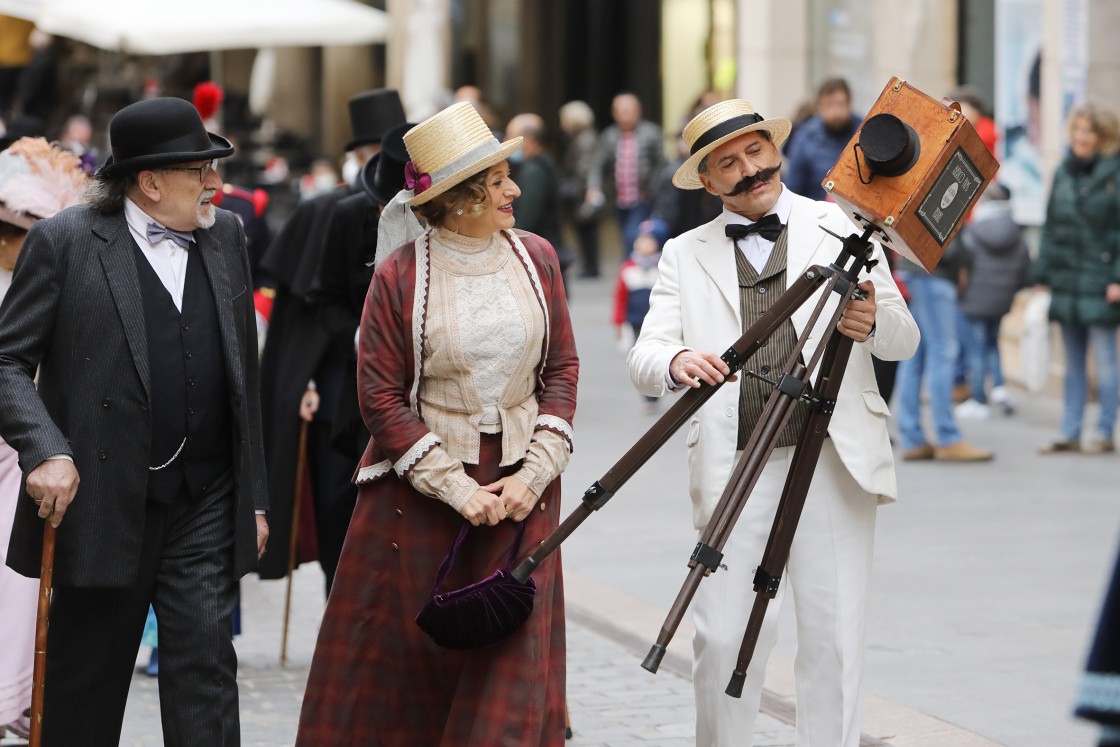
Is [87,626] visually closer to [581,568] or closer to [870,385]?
[870,385]

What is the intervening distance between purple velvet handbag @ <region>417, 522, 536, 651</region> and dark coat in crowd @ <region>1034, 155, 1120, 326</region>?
7855mm

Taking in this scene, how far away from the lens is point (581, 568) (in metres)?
8.89

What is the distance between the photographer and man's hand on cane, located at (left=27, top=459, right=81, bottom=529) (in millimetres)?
4668

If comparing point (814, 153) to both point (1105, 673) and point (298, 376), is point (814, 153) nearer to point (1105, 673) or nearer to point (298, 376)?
point (298, 376)

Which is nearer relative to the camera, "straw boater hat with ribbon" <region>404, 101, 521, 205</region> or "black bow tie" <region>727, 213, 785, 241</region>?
"straw boater hat with ribbon" <region>404, 101, 521, 205</region>


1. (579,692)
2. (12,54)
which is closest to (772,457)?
(579,692)

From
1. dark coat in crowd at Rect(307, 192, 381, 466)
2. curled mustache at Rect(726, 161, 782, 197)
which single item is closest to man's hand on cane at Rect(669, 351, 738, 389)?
curled mustache at Rect(726, 161, 782, 197)

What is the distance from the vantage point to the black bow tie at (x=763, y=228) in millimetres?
5172

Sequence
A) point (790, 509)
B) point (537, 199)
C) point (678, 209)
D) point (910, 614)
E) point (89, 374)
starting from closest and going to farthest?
1. point (790, 509)
2. point (89, 374)
3. point (910, 614)
4. point (537, 199)
5. point (678, 209)

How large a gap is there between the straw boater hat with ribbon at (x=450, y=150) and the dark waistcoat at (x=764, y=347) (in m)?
0.76

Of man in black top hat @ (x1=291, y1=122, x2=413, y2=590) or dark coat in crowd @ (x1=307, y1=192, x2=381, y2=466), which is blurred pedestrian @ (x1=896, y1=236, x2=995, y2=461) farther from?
dark coat in crowd @ (x1=307, y1=192, x2=381, y2=466)

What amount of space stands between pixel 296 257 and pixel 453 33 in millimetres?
24723

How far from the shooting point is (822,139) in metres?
12.7

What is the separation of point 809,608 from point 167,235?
1.98m
